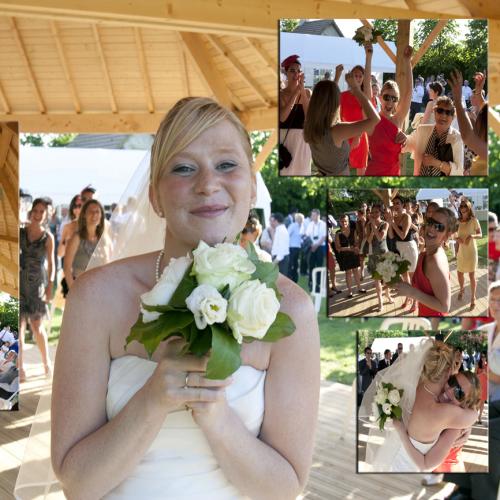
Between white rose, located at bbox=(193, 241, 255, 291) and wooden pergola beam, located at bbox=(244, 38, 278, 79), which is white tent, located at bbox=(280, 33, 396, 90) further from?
wooden pergola beam, located at bbox=(244, 38, 278, 79)

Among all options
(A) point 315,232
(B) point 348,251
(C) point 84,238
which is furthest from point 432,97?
(A) point 315,232

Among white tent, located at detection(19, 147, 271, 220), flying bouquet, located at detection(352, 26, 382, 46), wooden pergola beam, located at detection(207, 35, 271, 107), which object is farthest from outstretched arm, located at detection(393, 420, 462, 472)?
white tent, located at detection(19, 147, 271, 220)

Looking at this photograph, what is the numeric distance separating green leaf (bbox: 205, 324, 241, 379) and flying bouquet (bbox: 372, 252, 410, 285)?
284cm

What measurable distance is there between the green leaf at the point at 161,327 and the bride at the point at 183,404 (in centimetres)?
17

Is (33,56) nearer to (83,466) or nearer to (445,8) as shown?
(445,8)

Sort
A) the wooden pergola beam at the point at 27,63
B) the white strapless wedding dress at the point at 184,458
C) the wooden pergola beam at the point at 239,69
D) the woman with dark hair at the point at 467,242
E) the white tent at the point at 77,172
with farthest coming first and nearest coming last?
the white tent at the point at 77,172, the wooden pergola beam at the point at 27,63, the wooden pergola beam at the point at 239,69, the woman with dark hair at the point at 467,242, the white strapless wedding dress at the point at 184,458

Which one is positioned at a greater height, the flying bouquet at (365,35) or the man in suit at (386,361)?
the flying bouquet at (365,35)

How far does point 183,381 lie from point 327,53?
288 cm

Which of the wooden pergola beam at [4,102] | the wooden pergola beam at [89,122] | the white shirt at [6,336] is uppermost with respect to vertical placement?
the wooden pergola beam at [4,102]

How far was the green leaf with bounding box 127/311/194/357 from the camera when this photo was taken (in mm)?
1448

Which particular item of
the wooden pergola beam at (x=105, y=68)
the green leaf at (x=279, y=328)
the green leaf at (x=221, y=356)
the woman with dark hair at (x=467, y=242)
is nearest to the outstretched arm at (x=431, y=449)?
the woman with dark hair at (x=467, y=242)

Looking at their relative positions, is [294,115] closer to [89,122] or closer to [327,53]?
[327,53]

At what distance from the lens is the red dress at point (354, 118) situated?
13.4 feet

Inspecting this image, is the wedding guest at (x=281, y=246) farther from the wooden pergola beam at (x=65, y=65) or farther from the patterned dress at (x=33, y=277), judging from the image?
the patterned dress at (x=33, y=277)
